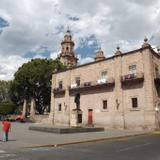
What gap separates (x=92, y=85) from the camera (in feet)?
138

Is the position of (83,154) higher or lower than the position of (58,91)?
lower

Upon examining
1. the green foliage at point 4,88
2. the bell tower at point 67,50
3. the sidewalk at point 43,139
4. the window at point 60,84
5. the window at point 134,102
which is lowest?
the sidewalk at point 43,139

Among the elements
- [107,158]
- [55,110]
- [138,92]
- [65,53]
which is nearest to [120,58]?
[138,92]

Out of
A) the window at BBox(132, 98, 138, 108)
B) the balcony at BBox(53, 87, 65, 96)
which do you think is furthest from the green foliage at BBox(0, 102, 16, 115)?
the window at BBox(132, 98, 138, 108)

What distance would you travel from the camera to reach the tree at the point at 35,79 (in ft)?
195

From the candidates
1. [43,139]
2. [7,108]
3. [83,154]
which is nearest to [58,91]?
[7,108]

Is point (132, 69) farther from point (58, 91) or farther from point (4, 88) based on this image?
point (4, 88)

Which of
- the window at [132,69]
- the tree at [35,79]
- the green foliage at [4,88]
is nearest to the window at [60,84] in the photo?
the tree at [35,79]

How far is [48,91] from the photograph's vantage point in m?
61.4

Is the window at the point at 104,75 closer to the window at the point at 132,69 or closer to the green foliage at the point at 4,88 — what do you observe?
the window at the point at 132,69

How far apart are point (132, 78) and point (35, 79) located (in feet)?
94.7

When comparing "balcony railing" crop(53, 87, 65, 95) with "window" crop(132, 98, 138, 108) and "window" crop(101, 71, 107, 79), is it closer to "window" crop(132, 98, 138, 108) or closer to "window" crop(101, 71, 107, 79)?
"window" crop(101, 71, 107, 79)

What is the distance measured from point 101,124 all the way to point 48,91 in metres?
24.3

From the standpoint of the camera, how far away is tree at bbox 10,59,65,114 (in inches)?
2341
